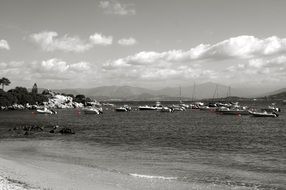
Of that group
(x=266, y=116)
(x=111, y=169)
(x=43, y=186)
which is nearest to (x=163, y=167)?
(x=111, y=169)

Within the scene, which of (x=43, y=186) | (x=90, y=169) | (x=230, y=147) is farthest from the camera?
(x=230, y=147)

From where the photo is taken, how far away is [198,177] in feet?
112

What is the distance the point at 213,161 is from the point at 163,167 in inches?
309

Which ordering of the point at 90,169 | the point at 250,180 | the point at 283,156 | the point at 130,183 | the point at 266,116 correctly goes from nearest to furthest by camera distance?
the point at 130,183, the point at 250,180, the point at 90,169, the point at 283,156, the point at 266,116

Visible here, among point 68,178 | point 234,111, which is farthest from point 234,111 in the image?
point 68,178

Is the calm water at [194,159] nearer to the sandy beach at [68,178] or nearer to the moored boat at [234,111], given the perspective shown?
the sandy beach at [68,178]

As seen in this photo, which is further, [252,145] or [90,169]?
[252,145]

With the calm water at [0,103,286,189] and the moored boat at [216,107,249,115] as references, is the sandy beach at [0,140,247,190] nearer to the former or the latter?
the calm water at [0,103,286,189]

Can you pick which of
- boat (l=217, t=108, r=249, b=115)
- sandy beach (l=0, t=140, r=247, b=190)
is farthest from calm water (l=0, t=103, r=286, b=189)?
boat (l=217, t=108, r=249, b=115)

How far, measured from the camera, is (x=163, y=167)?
1558 inches

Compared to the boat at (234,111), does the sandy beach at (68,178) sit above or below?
below

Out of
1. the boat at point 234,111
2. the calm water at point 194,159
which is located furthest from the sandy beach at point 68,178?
the boat at point 234,111

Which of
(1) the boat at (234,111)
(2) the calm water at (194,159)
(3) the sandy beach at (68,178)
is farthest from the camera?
(1) the boat at (234,111)

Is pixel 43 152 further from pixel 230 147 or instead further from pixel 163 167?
pixel 230 147
